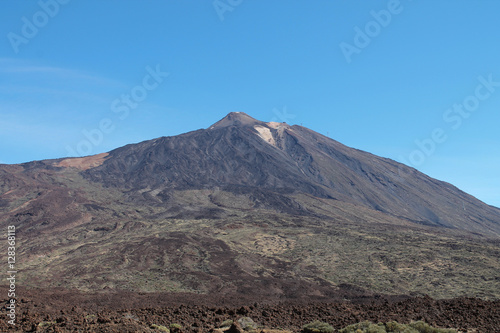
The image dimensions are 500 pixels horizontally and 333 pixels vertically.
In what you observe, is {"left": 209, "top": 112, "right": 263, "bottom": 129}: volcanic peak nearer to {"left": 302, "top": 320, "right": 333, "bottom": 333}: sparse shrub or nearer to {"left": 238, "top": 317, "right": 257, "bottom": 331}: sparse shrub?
{"left": 238, "top": 317, "right": 257, "bottom": 331}: sparse shrub

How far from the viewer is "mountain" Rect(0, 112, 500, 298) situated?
40.4 meters

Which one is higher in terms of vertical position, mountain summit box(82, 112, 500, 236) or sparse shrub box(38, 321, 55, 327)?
mountain summit box(82, 112, 500, 236)

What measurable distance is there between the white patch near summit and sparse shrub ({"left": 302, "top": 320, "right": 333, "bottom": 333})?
12828 cm

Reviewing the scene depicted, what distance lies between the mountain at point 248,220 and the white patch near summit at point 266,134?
0.80 m

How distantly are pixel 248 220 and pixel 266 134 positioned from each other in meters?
81.9

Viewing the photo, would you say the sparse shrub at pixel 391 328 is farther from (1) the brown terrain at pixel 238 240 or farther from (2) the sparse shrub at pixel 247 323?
(2) the sparse shrub at pixel 247 323

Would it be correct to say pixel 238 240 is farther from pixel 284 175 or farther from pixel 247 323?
pixel 284 175

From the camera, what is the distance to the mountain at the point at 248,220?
40438 mm

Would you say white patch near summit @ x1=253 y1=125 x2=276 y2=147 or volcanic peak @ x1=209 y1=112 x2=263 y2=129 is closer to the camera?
white patch near summit @ x1=253 y1=125 x2=276 y2=147

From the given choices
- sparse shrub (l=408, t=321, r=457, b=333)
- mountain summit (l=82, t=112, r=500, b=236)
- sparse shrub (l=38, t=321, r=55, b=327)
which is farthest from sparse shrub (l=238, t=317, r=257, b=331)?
mountain summit (l=82, t=112, r=500, b=236)

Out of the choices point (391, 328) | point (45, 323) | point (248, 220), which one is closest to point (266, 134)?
point (248, 220)

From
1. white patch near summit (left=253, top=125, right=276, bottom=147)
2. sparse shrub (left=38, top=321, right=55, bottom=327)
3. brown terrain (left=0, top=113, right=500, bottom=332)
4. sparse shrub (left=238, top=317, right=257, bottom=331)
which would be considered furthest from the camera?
white patch near summit (left=253, top=125, right=276, bottom=147)

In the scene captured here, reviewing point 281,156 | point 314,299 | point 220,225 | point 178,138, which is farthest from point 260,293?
point 178,138

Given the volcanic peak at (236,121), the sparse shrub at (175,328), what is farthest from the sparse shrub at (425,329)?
the volcanic peak at (236,121)
